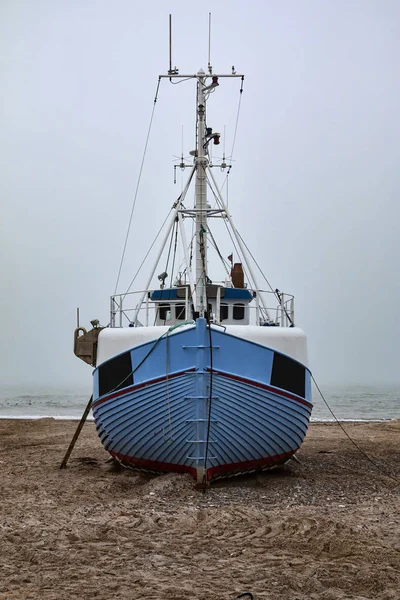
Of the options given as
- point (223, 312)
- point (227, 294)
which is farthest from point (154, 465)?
point (227, 294)

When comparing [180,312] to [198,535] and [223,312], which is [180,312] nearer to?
[223,312]

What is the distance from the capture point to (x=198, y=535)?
28.2 ft

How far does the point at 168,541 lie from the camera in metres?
8.30

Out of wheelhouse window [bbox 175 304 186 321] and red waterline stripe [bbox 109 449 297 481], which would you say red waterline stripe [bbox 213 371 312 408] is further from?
→ wheelhouse window [bbox 175 304 186 321]

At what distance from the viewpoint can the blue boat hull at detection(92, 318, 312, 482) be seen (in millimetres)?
11469

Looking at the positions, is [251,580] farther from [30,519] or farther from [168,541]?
[30,519]

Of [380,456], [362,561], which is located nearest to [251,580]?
[362,561]

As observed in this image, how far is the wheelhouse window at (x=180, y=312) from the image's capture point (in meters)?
13.6

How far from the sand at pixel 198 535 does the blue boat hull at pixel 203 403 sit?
20.2 inches

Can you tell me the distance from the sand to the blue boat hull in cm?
51

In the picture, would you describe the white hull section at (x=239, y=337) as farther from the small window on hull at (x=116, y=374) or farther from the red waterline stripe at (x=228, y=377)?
the red waterline stripe at (x=228, y=377)

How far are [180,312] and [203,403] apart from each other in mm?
2932

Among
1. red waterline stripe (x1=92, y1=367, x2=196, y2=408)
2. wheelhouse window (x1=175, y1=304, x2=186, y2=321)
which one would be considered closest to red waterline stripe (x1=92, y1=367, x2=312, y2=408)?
red waterline stripe (x1=92, y1=367, x2=196, y2=408)

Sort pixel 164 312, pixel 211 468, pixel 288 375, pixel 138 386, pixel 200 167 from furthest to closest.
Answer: pixel 164 312 < pixel 200 167 < pixel 288 375 < pixel 138 386 < pixel 211 468
